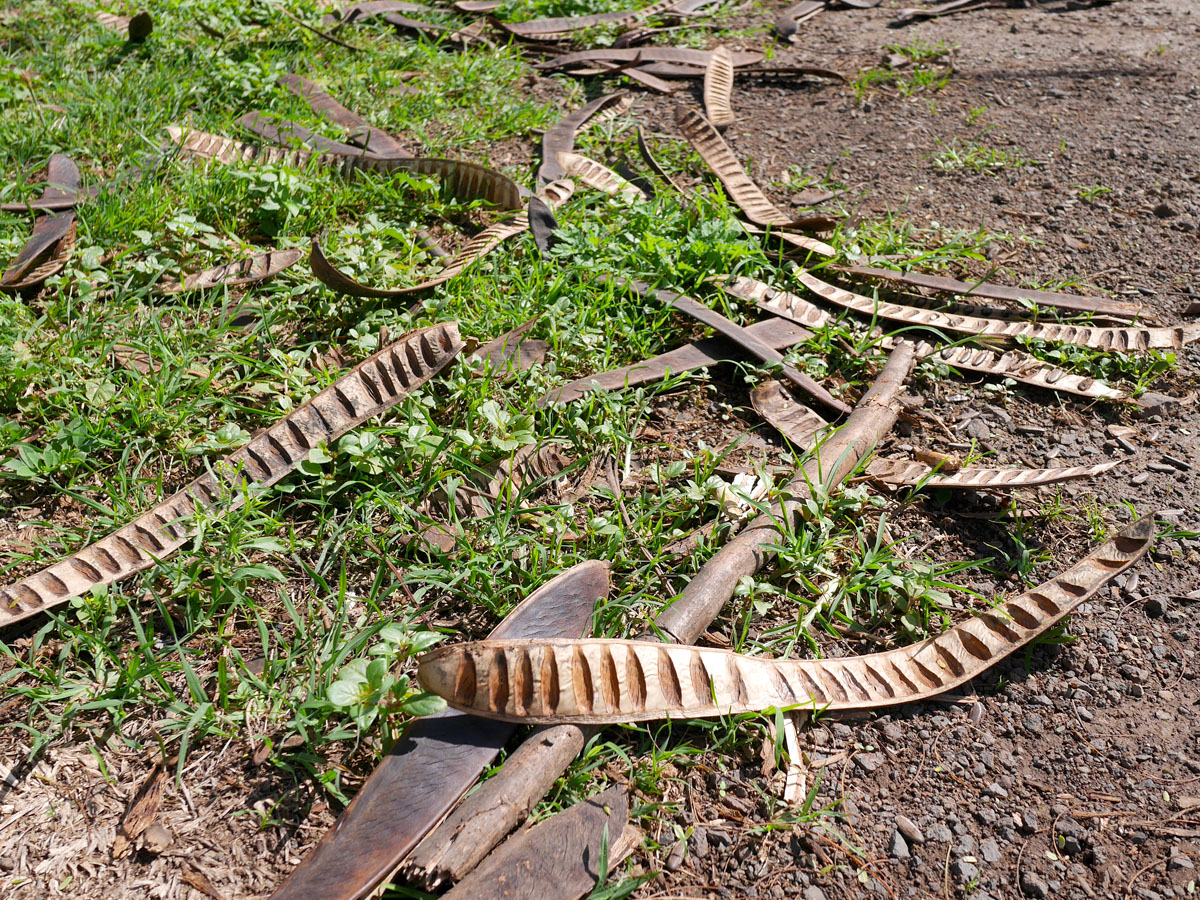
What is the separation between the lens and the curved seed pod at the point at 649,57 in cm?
519

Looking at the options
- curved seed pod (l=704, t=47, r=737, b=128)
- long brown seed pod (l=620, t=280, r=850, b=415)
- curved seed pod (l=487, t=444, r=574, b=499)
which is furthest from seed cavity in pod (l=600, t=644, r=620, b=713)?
curved seed pod (l=704, t=47, r=737, b=128)

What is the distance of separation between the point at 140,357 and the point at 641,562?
6.08 ft

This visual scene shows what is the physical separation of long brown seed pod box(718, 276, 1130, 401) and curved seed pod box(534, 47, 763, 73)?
2.44 m

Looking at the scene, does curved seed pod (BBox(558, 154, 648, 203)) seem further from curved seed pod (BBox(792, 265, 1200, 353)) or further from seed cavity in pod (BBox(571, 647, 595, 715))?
seed cavity in pod (BBox(571, 647, 595, 715))

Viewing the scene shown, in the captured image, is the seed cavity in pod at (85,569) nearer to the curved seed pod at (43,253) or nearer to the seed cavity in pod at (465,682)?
the seed cavity in pod at (465,682)

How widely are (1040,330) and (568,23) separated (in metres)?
3.73

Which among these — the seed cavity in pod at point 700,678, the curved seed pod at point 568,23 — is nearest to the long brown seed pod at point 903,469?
the seed cavity in pod at point 700,678

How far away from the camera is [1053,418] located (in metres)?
2.96

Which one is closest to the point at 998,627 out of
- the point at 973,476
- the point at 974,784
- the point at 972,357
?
the point at 974,784

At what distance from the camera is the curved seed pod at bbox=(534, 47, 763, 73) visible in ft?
17.0

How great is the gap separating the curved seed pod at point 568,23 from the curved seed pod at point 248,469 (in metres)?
3.43

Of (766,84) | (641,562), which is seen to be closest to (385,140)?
(766,84)

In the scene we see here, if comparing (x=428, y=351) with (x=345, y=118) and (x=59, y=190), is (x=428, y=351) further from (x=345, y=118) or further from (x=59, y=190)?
(x=345, y=118)

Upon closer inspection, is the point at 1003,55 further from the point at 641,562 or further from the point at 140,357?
the point at 140,357
